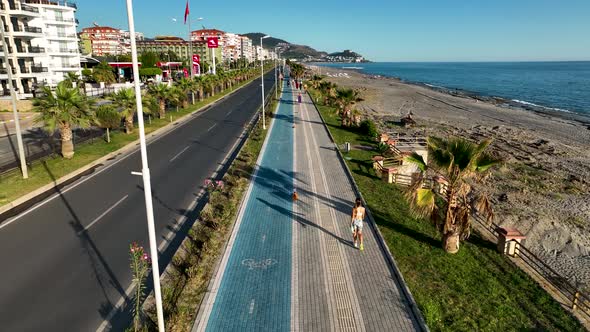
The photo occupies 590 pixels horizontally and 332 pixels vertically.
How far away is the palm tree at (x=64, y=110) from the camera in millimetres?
21828

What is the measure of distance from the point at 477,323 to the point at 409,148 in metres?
18.5

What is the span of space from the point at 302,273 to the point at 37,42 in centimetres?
6097

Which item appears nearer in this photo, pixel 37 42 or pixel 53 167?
pixel 53 167

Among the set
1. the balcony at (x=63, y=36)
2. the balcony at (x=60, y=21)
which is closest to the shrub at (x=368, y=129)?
the balcony at (x=63, y=36)

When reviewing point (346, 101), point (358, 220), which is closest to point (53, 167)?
point (358, 220)

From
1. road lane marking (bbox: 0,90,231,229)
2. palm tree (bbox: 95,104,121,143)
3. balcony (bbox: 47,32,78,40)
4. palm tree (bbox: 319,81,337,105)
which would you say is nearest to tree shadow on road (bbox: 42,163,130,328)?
road lane marking (bbox: 0,90,231,229)

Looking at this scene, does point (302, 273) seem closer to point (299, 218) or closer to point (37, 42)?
point (299, 218)

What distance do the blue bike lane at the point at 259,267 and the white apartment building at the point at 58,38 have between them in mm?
53078

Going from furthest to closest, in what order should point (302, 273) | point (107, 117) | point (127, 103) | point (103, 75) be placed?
point (103, 75), point (127, 103), point (107, 117), point (302, 273)

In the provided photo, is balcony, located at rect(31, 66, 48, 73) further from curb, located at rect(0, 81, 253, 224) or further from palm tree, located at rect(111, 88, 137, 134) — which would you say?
curb, located at rect(0, 81, 253, 224)

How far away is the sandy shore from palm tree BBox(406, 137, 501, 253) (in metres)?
1.07

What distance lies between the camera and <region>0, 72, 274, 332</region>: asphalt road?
9.68m

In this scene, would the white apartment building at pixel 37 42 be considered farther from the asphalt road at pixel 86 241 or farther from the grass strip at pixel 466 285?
the grass strip at pixel 466 285

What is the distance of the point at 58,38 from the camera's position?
59312 millimetres
